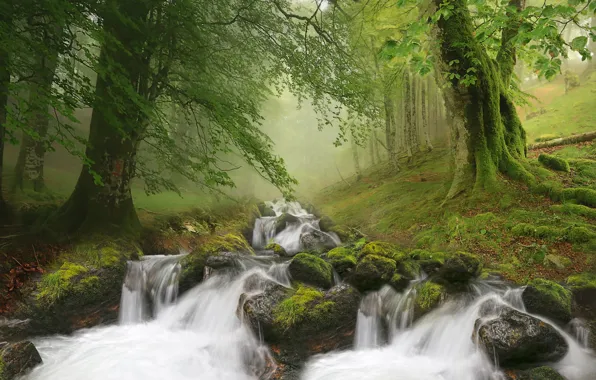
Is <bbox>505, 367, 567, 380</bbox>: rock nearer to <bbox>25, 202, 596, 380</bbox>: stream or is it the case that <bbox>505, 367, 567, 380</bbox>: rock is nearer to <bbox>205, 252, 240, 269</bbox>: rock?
<bbox>25, 202, 596, 380</bbox>: stream

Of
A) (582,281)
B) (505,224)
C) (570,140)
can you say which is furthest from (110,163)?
(570,140)

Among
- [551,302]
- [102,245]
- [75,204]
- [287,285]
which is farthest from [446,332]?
[75,204]

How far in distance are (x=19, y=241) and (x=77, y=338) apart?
258cm

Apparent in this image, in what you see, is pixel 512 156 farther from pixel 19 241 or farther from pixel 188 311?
pixel 19 241

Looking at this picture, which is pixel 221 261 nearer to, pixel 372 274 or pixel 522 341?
pixel 372 274

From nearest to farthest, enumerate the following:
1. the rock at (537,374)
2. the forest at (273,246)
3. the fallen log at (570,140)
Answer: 1. the rock at (537,374)
2. the forest at (273,246)
3. the fallen log at (570,140)

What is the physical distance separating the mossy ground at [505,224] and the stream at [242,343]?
1212 mm

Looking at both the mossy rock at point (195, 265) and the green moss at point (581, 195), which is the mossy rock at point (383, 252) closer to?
the mossy rock at point (195, 265)

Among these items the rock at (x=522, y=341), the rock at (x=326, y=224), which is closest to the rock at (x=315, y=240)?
the rock at (x=326, y=224)

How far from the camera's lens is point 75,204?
822 cm

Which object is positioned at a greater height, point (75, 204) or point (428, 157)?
point (428, 157)

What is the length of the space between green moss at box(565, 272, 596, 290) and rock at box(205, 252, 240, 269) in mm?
6591

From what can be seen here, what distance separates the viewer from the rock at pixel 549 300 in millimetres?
5301

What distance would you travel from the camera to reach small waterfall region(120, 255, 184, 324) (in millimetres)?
7309
